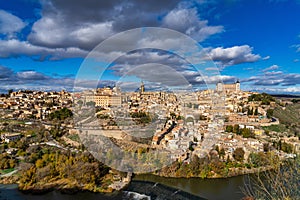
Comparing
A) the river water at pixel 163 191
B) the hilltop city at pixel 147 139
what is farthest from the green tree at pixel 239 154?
the river water at pixel 163 191

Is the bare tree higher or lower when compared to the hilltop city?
higher

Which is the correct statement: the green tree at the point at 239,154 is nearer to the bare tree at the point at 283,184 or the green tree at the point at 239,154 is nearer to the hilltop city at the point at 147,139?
the hilltop city at the point at 147,139

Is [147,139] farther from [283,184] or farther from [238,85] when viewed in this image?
[238,85]

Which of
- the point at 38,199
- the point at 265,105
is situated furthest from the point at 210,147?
the point at 265,105

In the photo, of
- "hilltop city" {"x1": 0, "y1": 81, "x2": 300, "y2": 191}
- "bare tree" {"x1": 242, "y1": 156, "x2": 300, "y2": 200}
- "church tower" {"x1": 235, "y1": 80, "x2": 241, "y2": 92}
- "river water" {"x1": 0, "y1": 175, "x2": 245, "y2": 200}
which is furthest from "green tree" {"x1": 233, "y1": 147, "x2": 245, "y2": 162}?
"church tower" {"x1": 235, "y1": 80, "x2": 241, "y2": 92}

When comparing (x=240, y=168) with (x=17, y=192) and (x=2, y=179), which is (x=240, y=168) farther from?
(x=2, y=179)

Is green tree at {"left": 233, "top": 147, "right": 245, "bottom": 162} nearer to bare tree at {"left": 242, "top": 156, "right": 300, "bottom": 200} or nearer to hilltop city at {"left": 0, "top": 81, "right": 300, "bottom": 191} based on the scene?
hilltop city at {"left": 0, "top": 81, "right": 300, "bottom": 191}

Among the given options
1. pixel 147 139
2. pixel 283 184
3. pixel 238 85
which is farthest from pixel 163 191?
pixel 238 85

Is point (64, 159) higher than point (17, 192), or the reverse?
point (64, 159)

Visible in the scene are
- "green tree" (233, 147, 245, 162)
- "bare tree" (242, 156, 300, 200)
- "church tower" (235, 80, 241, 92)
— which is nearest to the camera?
"bare tree" (242, 156, 300, 200)
